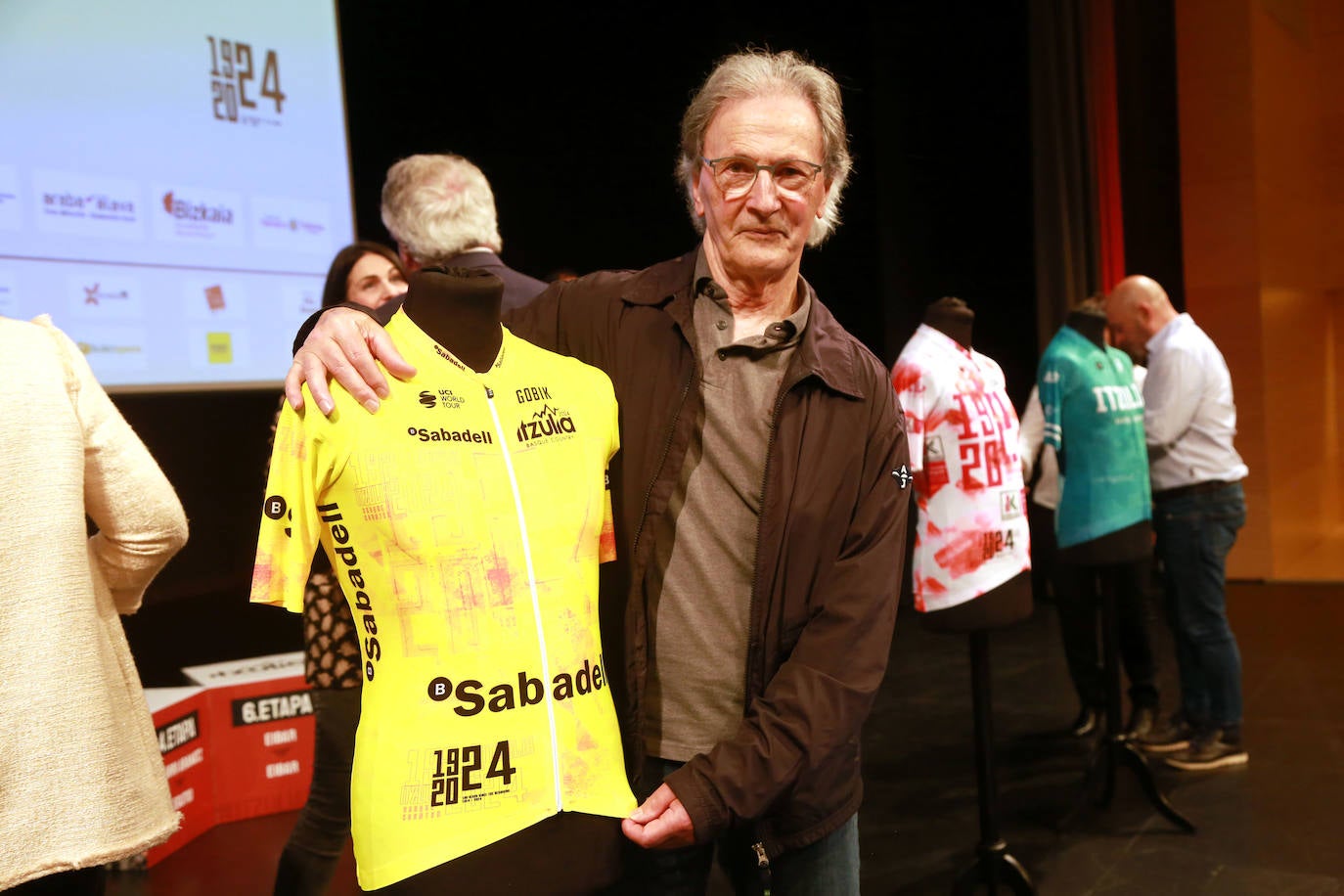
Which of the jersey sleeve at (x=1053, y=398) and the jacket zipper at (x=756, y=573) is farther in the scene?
the jersey sleeve at (x=1053, y=398)

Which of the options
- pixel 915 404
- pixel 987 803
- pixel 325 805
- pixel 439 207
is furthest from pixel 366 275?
pixel 987 803

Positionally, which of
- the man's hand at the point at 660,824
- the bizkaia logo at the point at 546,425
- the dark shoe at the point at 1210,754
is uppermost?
the bizkaia logo at the point at 546,425

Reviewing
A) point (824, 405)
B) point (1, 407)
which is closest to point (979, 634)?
point (824, 405)

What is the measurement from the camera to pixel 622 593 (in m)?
1.31

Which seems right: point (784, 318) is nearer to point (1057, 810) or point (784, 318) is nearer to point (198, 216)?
point (1057, 810)

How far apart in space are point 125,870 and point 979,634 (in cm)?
230

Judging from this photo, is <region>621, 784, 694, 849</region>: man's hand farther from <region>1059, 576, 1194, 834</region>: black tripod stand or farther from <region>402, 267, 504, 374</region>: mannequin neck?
<region>1059, 576, 1194, 834</region>: black tripod stand

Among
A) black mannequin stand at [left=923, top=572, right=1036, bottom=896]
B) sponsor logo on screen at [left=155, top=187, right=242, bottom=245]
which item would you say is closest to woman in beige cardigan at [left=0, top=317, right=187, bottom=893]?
black mannequin stand at [left=923, top=572, right=1036, bottom=896]

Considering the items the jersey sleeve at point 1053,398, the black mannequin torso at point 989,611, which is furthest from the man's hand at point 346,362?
the jersey sleeve at point 1053,398

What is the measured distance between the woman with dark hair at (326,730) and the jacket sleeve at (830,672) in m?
1.00

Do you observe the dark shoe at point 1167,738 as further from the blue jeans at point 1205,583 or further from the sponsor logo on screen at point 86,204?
the sponsor logo on screen at point 86,204

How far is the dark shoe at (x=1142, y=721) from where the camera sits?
3.96 metres

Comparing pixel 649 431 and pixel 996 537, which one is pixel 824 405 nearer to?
pixel 649 431

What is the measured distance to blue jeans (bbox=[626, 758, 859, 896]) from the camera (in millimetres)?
1389
